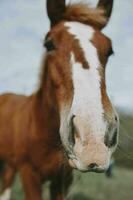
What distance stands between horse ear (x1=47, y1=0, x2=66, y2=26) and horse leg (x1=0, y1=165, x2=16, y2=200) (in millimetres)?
2260

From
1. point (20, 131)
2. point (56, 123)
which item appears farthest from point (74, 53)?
point (20, 131)

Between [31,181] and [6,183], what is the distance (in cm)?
136

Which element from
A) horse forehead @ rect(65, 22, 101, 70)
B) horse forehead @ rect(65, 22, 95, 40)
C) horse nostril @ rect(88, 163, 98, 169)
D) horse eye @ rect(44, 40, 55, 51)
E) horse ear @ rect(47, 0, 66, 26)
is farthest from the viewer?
horse ear @ rect(47, 0, 66, 26)

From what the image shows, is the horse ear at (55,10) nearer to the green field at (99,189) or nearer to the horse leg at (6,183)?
the horse leg at (6,183)

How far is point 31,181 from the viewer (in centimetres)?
652

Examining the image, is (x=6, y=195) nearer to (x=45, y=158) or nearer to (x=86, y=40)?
(x=45, y=158)

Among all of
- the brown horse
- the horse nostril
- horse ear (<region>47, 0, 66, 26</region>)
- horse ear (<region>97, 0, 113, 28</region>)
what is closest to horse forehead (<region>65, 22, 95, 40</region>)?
the brown horse

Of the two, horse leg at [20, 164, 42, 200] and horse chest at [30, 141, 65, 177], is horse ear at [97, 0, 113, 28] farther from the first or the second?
horse leg at [20, 164, 42, 200]

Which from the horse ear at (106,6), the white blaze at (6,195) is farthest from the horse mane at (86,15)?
the white blaze at (6,195)

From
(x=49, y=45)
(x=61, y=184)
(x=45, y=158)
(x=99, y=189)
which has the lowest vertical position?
(x=99, y=189)

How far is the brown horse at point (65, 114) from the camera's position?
15.4 ft

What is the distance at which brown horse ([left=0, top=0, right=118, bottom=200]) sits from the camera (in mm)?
4697

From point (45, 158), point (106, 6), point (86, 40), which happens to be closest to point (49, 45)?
point (86, 40)

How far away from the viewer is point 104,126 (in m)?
4.71
